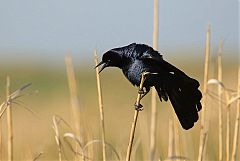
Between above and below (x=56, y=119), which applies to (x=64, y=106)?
above

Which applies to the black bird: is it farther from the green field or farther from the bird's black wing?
the green field

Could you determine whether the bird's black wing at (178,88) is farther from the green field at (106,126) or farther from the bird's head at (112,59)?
the green field at (106,126)

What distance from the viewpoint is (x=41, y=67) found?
56.4ft

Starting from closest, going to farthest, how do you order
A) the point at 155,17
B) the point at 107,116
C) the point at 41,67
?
the point at 155,17 → the point at 107,116 → the point at 41,67

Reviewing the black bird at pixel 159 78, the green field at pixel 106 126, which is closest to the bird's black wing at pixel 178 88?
the black bird at pixel 159 78

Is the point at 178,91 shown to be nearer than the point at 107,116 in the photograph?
Yes

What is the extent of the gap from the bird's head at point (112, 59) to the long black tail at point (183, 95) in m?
0.15

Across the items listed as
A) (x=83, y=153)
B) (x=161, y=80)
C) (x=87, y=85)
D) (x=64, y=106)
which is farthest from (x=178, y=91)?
(x=87, y=85)

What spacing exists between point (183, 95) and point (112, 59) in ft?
0.84

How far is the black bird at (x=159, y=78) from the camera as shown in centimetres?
Answer: 210

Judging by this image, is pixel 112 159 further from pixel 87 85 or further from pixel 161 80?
pixel 87 85

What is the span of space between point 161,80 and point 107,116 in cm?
452

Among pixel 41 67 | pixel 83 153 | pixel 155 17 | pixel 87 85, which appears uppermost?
pixel 41 67

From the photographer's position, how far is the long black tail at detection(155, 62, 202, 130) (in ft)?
6.84
